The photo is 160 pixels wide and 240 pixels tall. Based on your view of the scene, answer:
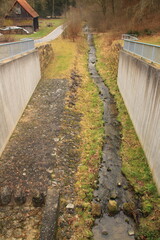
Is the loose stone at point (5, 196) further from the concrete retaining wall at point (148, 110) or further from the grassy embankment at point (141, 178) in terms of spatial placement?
the concrete retaining wall at point (148, 110)

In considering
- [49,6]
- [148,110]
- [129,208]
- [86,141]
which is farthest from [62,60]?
[49,6]

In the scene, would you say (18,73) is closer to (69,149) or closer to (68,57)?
(69,149)

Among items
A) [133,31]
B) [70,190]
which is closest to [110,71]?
[133,31]

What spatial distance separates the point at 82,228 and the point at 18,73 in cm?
942

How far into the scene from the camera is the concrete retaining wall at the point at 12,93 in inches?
352

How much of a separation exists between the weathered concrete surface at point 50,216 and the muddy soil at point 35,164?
12.0 inches

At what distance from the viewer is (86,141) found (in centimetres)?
1055

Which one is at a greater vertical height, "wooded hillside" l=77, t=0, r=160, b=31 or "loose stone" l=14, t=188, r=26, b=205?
"wooded hillside" l=77, t=0, r=160, b=31

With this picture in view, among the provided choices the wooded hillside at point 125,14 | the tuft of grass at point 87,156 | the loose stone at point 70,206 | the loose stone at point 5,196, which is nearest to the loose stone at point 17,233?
the loose stone at point 5,196

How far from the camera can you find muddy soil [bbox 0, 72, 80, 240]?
243 inches

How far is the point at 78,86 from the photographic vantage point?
61.1 ft

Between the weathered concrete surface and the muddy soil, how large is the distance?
1.00 feet

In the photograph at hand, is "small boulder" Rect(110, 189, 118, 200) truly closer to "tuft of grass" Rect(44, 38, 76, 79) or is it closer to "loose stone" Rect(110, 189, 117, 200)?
"loose stone" Rect(110, 189, 117, 200)

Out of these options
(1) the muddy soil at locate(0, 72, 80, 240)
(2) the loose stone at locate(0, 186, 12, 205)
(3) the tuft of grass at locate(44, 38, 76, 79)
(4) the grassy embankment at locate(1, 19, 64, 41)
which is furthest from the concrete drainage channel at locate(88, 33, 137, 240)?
(4) the grassy embankment at locate(1, 19, 64, 41)
